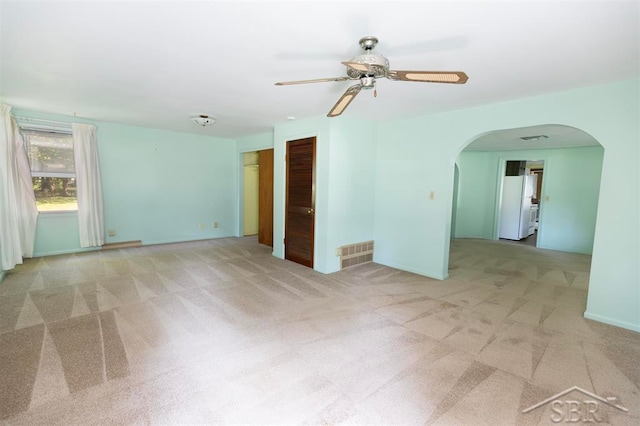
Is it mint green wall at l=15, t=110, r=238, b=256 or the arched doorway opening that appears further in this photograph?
mint green wall at l=15, t=110, r=238, b=256

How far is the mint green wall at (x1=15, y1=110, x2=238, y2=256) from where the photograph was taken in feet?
16.2

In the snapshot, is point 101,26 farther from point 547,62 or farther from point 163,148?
point 163,148

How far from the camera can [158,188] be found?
5664 mm

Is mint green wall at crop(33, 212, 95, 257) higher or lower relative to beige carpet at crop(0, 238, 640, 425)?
higher

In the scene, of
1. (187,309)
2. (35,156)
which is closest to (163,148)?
(35,156)

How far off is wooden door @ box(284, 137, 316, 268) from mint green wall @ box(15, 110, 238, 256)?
2484mm

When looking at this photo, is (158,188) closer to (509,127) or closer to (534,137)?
(509,127)

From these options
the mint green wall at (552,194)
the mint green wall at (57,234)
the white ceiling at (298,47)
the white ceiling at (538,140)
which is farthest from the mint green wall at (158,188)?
the mint green wall at (552,194)

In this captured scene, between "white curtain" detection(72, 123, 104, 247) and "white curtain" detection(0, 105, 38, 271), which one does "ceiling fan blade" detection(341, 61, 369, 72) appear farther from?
"white curtain" detection(72, 123, 104, 247)

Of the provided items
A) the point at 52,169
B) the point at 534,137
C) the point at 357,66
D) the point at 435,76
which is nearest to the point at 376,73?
the point at 357,66

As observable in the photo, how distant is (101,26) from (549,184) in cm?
794

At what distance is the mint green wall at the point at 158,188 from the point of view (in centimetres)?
493

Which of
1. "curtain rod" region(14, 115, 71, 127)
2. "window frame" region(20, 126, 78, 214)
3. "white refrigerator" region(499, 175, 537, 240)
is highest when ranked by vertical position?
"curtain rod" region(14, 115, 71, 127)

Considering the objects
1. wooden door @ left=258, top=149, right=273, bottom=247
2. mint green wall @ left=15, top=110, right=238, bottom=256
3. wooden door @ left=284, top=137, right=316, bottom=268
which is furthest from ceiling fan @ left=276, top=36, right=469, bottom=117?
mint green wall @ left=15, top=110, right=238, bottom=256
